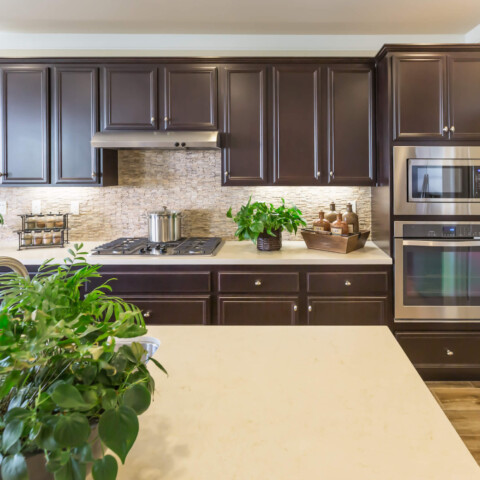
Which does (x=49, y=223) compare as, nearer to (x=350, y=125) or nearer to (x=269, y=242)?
(x=269, y=242)

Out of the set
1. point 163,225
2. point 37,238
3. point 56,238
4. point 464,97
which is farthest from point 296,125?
point 37,238

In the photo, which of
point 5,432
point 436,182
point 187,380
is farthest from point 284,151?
point 5,432

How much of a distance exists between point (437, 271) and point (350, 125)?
1.23m

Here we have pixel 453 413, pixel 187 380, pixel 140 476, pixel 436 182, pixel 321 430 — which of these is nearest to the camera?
pixel 140 476

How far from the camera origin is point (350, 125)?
10.4 ft

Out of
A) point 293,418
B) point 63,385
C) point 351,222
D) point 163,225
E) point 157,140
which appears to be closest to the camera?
point 63,385

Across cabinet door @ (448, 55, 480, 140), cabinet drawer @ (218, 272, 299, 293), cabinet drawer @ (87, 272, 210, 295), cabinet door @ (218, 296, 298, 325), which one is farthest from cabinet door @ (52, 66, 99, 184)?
cabinet door @ (448, 55, 480, 140)

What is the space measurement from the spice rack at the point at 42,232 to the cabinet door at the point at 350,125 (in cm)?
211

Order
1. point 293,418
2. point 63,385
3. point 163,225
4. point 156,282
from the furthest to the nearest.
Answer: point 163,225 < point 156,282 < point 293,418 < point 63,385

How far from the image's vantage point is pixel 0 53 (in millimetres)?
3488

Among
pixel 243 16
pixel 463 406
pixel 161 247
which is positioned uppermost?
pixel 243 16

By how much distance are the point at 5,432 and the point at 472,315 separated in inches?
121

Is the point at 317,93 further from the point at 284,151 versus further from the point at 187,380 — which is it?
the point at 187,380

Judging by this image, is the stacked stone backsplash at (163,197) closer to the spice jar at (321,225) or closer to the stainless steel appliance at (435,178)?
the spice jar at (321,225)
